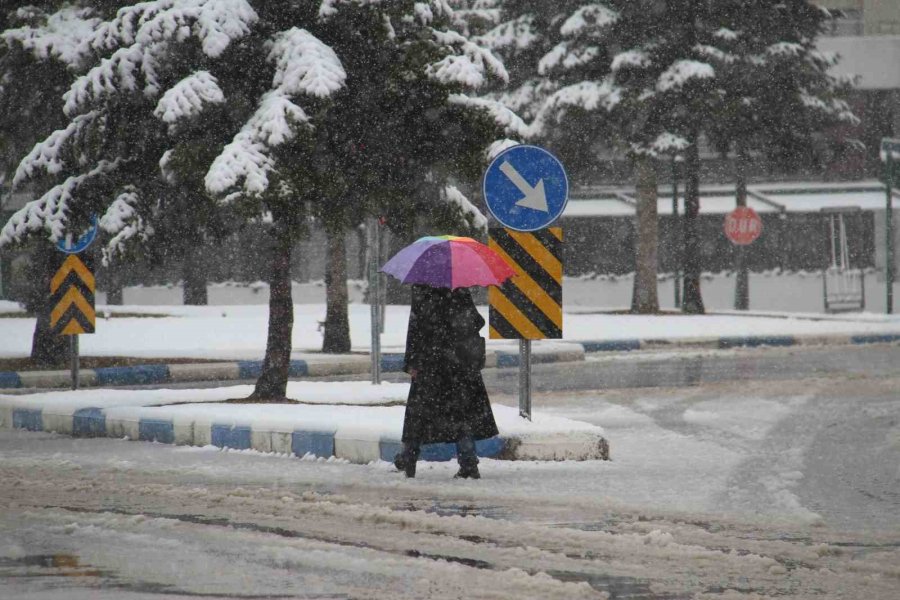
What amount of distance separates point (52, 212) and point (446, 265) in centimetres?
595

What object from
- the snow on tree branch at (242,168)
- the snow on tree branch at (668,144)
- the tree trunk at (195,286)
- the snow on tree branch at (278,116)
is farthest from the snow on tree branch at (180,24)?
the tree trunk at (195,286)

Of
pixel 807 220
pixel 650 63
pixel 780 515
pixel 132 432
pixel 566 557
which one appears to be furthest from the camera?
pixel 807 220

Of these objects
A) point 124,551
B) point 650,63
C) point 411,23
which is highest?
point 650,63

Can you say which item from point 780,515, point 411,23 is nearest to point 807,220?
point 411,23

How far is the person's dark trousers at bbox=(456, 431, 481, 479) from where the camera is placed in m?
10.4

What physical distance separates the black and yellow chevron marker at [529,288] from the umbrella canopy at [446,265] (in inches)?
42.4

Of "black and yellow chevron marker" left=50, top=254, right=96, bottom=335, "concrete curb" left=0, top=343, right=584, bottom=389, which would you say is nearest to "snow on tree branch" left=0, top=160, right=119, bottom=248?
"black and yellow chevron marker" left=50, top=254, right=96, bottom=335

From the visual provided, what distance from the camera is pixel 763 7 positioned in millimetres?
34438

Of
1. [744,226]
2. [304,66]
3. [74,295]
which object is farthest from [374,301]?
[744,226]

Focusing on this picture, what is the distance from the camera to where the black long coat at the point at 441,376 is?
10539 mm

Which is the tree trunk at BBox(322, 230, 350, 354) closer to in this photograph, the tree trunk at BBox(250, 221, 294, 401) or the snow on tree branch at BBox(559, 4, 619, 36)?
the tree trunk at BBox(250, 221, 294, 401)

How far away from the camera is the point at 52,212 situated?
49.5 feet

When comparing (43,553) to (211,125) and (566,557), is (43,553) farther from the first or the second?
(211,125)

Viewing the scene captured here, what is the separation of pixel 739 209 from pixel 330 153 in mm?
23269
